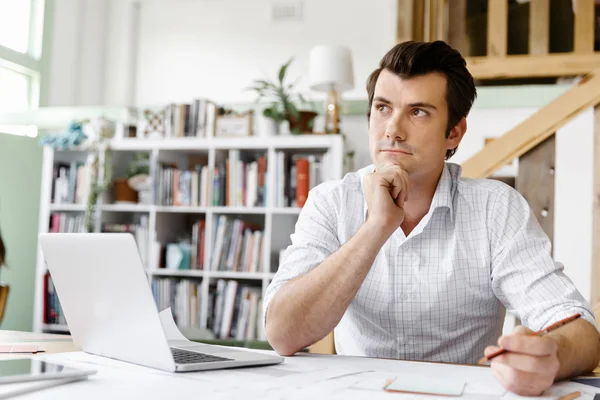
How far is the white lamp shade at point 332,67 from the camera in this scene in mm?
3644

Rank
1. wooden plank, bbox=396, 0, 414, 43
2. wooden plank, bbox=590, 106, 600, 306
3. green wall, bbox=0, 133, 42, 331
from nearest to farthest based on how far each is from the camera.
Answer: wooden plank, bbox=590, 106, 600, 306, wooden plank, bbox=396, 0, 414, 43, green wall, bbox=0, 133, 42, 331

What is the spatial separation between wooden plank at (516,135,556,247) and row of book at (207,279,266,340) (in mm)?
1988

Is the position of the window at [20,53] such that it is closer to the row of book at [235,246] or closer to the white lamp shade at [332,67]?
the row of book at [235,246]

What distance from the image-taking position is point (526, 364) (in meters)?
0.83

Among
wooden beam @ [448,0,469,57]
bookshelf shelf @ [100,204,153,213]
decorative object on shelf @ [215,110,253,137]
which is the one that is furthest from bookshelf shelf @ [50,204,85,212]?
wooden beam @ [448,0,469,57]

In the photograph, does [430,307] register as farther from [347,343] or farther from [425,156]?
[425,156]

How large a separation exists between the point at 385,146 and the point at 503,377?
2.35 feet

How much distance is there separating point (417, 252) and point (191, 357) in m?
0.63

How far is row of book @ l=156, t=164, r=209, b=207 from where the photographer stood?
386cm

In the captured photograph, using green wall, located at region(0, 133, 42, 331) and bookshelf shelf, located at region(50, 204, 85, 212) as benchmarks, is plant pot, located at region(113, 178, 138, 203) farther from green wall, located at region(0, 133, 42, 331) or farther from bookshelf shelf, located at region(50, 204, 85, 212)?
green wall, located at region(0, 133, 42, 331)

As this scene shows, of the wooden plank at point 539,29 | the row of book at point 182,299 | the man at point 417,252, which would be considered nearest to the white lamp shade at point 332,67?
the wooden plank at point 539,29

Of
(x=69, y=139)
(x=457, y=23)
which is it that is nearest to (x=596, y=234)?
Result: (x=457, y=23)

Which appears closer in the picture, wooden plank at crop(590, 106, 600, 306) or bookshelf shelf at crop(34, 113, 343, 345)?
wooden plank at crop(590, 106, 600, 306)

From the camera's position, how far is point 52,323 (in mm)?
4020
